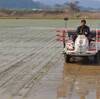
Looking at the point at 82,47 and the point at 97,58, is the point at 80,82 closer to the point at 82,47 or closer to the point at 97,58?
the point at 82,47

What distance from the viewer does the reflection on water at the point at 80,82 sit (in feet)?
35.8

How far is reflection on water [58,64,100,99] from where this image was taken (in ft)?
35.8

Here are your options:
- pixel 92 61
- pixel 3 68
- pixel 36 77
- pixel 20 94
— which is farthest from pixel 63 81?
pixel 92 61

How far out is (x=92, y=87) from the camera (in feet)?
38.6

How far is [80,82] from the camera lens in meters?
12.6

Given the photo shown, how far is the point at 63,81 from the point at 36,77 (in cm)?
103

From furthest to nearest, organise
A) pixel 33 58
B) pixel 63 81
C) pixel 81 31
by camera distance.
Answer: pixel 33 58, pixel 81 31, pixel 63 81

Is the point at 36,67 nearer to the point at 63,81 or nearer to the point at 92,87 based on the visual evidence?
the point at 63,81

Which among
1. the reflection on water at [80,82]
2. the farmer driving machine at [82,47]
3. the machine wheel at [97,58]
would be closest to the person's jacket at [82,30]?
the farmer driving machine at [82,47]

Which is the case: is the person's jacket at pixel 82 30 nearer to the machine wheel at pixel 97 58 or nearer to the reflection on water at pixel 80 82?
the machine wheel at pixel 97 58

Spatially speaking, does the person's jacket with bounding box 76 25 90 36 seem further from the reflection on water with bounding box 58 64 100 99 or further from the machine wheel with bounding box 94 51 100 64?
the reflection on water with bounding box 58 64 100 99

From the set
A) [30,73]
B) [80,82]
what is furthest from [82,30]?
[80,82]

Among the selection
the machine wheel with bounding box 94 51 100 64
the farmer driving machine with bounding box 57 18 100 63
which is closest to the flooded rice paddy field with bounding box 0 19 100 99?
the farmer driving machine with bounding box 57 18 100 63

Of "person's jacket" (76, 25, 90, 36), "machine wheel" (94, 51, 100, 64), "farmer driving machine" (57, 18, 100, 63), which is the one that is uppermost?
"person's jacket" (76, 25, 90, 36)
